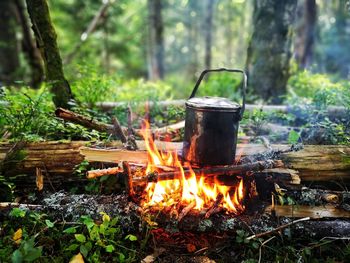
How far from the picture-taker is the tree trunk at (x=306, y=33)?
421 inches

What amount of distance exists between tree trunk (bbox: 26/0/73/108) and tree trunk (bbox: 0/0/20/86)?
17.5 feet

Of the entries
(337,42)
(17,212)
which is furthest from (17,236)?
(337,42)

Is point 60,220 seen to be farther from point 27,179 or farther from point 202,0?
point 202,0

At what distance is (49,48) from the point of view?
13.8 ft

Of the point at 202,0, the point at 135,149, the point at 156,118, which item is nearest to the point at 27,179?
the point at 135,149

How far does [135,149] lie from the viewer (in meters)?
3.57

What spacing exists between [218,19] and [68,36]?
15161mm

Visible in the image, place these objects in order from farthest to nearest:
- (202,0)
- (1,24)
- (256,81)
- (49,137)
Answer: (202,0), (1,24), (256,81), (49,137)

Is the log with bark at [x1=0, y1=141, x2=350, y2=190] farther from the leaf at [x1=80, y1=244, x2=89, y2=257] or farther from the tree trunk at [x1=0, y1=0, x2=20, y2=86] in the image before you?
the tree trunk at [x1=0, y1=0, x2=20, y2=86]

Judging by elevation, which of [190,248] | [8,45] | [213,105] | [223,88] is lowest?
[190,248]

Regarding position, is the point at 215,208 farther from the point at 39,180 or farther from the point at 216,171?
the point at 39,180

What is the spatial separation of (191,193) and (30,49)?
725 centimetres

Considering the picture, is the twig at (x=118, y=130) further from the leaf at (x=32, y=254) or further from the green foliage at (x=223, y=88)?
the green foliage at (x=223, y=88)

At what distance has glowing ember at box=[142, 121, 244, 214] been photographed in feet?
10.0
